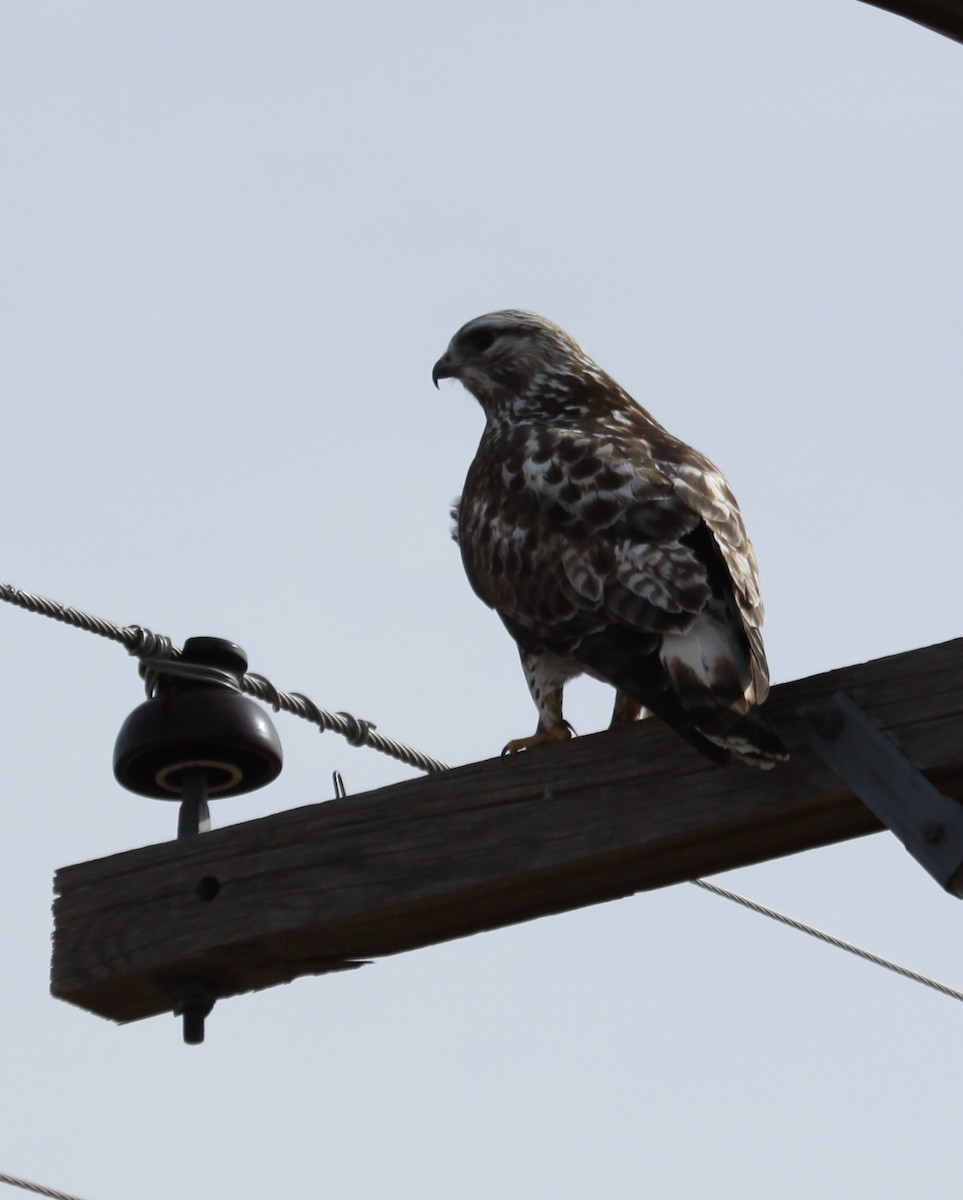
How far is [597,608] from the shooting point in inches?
150

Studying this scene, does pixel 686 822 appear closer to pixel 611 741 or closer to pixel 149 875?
pixel 611 741

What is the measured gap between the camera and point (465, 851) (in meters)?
3.35

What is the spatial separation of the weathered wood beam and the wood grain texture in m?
0.92

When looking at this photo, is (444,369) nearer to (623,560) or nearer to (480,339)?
(480,339)

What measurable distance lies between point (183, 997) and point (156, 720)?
527mm

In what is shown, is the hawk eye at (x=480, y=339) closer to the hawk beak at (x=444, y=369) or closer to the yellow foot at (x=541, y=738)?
the hawk beak at (x=444, y=369)

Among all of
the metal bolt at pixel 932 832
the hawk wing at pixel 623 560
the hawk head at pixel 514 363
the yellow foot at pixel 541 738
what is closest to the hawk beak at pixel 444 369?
the hawk head at pixel 514 363

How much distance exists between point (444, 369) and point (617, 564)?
6.71ft

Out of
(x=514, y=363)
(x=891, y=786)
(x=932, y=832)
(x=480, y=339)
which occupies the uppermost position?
(x=480, y=339)

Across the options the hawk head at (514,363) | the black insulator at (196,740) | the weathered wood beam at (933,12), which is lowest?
the black insulator at (196,740)

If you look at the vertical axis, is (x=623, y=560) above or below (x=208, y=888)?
above

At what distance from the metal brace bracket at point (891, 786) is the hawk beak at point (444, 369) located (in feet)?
8.93

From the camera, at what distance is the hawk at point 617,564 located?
3338 millimetres

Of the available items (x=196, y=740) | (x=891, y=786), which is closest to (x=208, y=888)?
(x=196, y=740)
